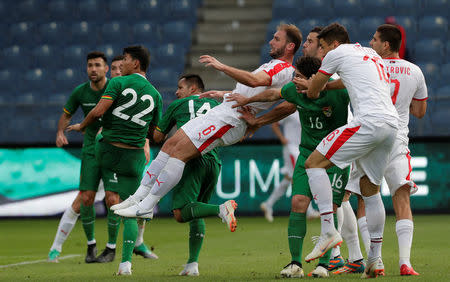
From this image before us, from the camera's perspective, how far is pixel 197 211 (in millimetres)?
6125

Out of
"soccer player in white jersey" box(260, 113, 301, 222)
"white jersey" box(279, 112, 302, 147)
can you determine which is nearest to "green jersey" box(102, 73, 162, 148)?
"white jersey" box(279, 112, 302, 147)

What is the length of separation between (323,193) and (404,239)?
3.11 feet

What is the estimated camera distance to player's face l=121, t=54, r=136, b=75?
718cm

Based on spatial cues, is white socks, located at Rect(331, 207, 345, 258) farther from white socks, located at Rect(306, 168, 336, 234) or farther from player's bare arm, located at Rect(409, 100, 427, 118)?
player's bare arm, located at Rect(409, 100, 427, 118)

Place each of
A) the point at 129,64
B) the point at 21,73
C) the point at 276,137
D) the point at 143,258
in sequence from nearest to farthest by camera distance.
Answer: the point at 129,64 < the point at 143,258 < the point at 276,137 < the point at 21,73

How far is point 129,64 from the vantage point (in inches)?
284

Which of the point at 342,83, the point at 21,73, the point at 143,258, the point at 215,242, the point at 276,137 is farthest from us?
the point at 21,73

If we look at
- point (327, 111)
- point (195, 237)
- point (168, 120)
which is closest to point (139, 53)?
point (168, 120)

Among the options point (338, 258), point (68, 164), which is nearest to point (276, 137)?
point (68, 164)

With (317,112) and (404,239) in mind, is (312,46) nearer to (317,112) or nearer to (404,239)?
(317,112)

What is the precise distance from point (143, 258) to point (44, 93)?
933 cm

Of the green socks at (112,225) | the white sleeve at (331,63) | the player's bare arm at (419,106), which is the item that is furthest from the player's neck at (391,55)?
the green socks at (112,225)

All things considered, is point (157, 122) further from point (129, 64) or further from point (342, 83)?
point (342, 83)

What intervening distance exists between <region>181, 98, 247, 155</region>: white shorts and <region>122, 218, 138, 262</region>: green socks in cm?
110
